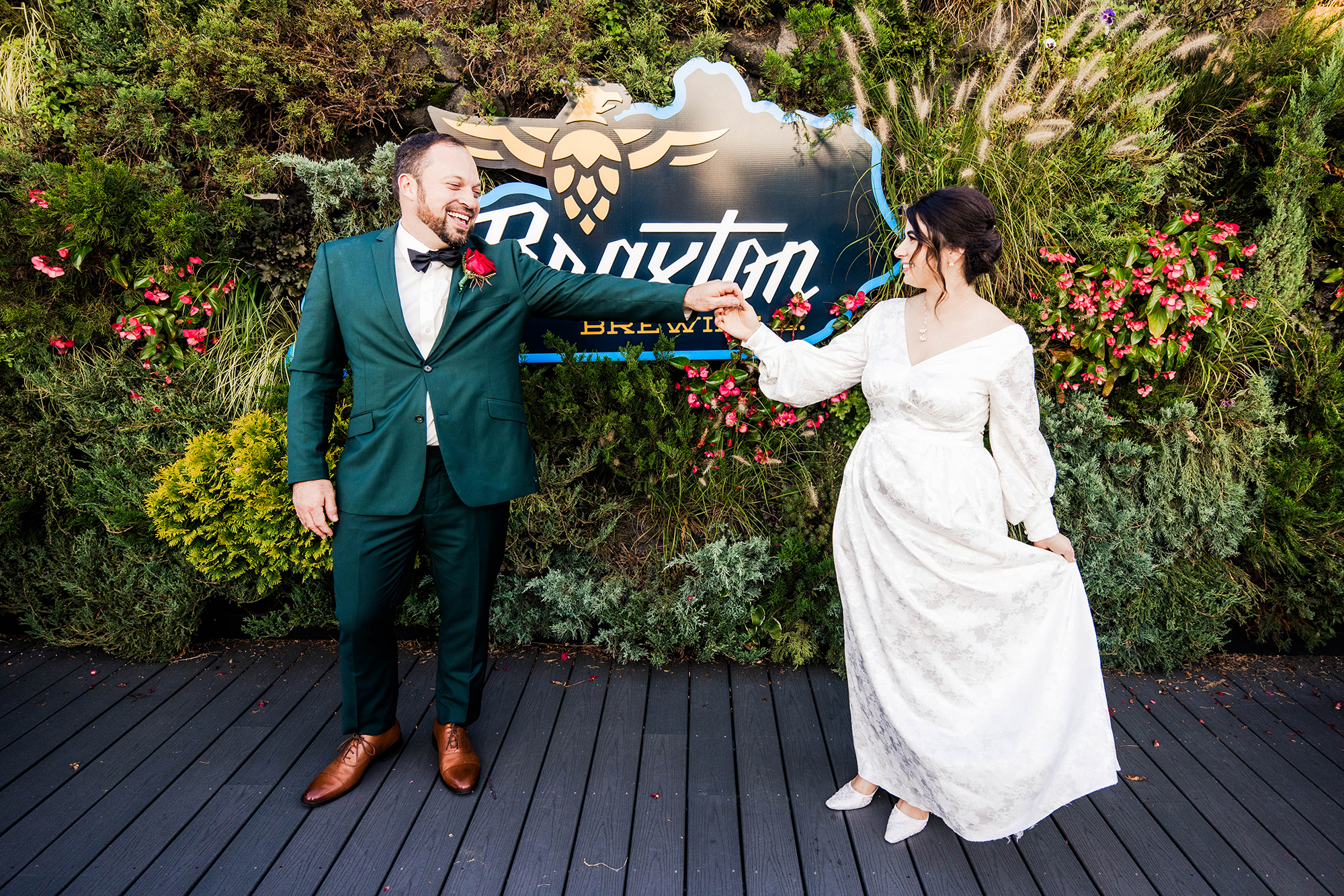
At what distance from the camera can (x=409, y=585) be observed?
7.47 ft

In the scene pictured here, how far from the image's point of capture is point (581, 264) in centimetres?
300

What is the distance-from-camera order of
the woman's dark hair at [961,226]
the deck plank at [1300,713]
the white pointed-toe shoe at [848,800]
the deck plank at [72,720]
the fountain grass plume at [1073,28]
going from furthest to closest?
the fountain grass plume at [1073,28]
the deck plank at [1300,713]
the deck plank at [72,720]
the white pointed-toe shoe at [848,800]
the woman's dark hair at [961,226]

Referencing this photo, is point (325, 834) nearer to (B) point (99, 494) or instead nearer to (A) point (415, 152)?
(B) point (99, 494)

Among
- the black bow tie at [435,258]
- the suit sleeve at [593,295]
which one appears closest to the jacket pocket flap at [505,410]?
the suit sleeve at [593,295]

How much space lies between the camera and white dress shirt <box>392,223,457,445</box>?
2117mm

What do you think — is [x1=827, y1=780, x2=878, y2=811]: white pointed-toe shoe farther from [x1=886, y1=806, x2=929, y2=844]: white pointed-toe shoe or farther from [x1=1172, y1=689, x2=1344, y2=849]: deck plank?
[x1=1172, y1=689, x2=1344, y2=849]: deck plank

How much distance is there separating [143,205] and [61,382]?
86cm

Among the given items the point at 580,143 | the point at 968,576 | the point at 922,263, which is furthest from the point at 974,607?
the point at 580,143

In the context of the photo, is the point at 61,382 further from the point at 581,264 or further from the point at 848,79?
the point at 848,79

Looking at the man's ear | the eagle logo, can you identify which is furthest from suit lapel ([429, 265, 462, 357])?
the eagle logo

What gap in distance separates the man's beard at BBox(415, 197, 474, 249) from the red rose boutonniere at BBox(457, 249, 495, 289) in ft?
0.19

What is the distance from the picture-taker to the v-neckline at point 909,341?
192 cm

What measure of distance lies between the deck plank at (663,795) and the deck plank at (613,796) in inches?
1.0

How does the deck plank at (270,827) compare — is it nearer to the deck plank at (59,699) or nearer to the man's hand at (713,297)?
the deck plank at (59,699)
